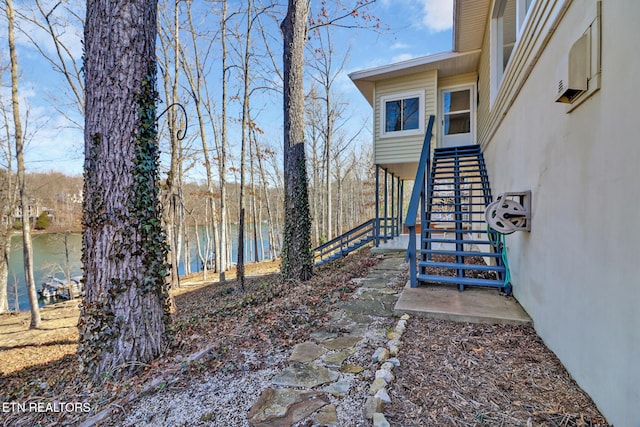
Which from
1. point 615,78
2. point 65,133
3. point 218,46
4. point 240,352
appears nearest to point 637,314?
point 615,78

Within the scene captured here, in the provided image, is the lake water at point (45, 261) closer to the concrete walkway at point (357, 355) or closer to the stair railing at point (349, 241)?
the stair railing at point (349, 241)

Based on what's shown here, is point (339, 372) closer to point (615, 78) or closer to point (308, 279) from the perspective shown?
point (615, 78)

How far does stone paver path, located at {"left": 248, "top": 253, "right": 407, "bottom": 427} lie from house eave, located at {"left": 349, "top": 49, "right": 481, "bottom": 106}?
636 cm

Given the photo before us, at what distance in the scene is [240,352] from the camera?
2555mm

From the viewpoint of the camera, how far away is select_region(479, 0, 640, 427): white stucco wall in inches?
51.2

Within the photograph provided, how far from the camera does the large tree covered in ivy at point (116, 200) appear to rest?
2.29 meters

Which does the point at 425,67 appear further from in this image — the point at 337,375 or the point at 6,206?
the point at 6,206

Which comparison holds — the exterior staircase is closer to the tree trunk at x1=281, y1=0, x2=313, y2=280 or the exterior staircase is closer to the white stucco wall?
the white stucco wall

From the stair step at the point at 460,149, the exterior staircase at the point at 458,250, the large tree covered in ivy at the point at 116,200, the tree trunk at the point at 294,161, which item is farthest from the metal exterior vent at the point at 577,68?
the stair step at the point at 460,149

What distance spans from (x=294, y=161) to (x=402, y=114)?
403 cm

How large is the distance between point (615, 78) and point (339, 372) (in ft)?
7.69

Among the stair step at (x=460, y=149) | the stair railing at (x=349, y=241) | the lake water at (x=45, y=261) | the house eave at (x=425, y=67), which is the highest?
the house eave at (x=425, y=67)

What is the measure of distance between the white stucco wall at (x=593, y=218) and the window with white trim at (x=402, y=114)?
16.8 feet

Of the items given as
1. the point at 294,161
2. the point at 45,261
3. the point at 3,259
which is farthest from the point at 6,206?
the point at 294,161
